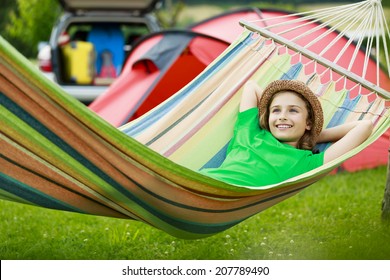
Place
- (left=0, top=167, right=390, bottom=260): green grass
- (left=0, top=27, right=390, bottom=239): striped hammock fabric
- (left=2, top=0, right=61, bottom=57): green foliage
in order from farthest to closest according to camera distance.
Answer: (left=2, top=0, right=61, bottom=57): green foliage, (left=0, top=167, right=390, bottom=260): green grass, (left=0, top=27, right=390, bottom=239): striped hammock fabric

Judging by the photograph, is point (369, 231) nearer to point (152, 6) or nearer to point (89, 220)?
point (89, 220)

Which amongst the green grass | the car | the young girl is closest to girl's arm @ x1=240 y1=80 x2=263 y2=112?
the young girl

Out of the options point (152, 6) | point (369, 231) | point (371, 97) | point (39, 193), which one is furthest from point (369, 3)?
point (152, 6)

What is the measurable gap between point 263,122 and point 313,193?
3.37 feet

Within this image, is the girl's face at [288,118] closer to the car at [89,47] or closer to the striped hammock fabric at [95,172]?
the striped hammock fabric at [95,172]

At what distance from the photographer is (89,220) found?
Answer: 3217 mm

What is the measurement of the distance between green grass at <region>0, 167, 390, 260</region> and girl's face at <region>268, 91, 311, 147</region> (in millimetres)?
471

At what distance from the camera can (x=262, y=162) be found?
256 cm

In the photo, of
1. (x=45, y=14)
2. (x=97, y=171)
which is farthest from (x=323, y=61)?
(x=45, y=14)

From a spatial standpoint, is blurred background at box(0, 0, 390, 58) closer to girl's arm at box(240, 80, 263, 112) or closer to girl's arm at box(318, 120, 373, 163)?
girl's arm at box(240, 80, 263, 112)

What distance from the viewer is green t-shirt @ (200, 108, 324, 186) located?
2.50 metres

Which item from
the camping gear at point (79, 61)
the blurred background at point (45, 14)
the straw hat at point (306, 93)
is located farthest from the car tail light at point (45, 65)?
the straw hat at point (306, 93)

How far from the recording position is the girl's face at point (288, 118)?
8.53 feet
